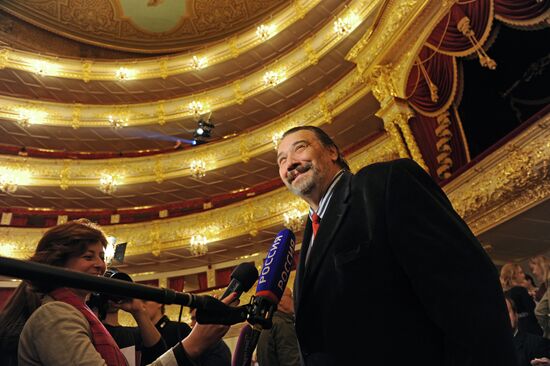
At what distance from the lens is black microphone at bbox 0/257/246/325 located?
0.94m

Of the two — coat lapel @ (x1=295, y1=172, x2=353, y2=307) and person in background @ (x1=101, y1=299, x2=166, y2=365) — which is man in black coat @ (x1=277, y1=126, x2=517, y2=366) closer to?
coat lapel @ (x1=295, y1=172, x2=353, y2=307)

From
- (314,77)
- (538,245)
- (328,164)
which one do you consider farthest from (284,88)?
(328,164)

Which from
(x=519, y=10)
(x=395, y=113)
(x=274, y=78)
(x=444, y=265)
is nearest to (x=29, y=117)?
(x=274, y=78)

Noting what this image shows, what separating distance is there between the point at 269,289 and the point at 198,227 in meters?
13.7

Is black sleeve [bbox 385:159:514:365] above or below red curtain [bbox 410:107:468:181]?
below

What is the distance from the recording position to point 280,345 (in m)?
3.52

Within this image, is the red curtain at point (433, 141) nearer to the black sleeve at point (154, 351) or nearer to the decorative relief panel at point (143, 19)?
the black sleeve at point (154, 351)

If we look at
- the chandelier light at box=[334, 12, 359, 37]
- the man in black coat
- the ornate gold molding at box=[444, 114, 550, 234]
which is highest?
the chandelier light at box=[334, 12, 359, 37]

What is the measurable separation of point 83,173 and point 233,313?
53.0ft

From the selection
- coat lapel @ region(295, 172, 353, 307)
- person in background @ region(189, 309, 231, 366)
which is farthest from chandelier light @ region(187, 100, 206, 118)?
coat lapel @ region(295, 172, 353, 307)

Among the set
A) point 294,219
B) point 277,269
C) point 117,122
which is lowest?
point 277,269

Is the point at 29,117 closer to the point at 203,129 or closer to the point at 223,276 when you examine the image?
the point at 203,129

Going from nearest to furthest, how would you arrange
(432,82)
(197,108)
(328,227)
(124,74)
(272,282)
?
1. (328,227)
2. (272,282)
3. (432,82)
4. (197,108)
5. (124,74)

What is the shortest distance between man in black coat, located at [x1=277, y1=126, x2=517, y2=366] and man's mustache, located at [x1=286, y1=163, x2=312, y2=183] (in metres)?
0.32
